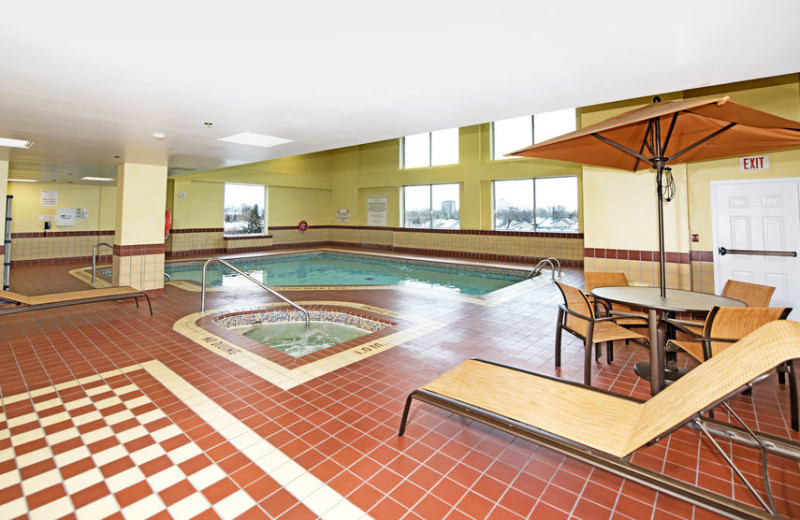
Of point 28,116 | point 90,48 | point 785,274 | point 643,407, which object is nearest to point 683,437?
point 643,407

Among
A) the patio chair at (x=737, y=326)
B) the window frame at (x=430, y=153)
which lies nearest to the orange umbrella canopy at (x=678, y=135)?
the patio chair at (x=737, y=326)

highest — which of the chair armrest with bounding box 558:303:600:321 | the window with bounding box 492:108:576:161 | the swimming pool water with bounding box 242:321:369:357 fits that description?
the window with bounding box 492:108:576:161

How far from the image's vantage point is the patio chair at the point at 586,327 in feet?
9.31

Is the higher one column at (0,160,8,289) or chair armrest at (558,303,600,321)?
→ column at (0,160,8,289)

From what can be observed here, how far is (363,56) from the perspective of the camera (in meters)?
2.30

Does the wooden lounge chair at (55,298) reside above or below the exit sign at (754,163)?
below

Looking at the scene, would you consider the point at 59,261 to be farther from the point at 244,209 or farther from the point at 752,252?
the point at 752,252

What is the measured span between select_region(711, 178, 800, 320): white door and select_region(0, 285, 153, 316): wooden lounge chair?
7108 mm

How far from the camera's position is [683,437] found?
7.34ft

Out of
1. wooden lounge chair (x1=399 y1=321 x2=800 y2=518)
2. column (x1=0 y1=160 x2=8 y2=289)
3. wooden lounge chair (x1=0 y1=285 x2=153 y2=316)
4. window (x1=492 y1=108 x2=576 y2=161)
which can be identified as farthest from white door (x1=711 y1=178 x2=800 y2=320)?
column (x1=0 y1=160 x2=8 y2=289)

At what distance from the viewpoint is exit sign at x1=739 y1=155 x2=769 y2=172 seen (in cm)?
411

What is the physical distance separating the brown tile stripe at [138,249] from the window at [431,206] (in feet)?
27.4

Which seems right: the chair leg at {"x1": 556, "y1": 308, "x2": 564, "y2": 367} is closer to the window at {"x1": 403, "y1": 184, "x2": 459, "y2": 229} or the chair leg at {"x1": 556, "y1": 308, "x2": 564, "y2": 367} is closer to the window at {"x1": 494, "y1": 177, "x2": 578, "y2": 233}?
A: the window at {"x1": 494, "y1": 177, "x2": 578, "y2": 233}

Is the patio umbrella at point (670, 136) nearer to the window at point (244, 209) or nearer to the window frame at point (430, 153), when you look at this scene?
the window frame at point (430, 153)
